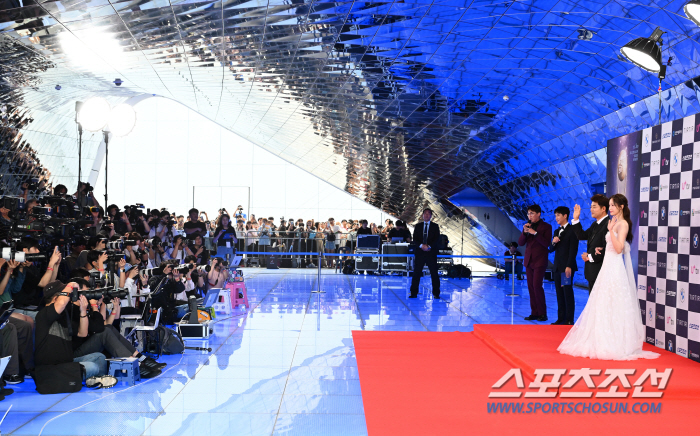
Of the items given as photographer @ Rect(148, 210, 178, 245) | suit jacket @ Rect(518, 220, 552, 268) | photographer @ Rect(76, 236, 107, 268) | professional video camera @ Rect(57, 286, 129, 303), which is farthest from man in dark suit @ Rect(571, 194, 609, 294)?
photographer @ Rect(148, 210, 178, 245)

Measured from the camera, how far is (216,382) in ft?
16.9

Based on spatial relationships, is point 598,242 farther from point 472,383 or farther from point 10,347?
point 10,347

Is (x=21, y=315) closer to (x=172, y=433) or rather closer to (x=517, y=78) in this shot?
(x=172, y=433)

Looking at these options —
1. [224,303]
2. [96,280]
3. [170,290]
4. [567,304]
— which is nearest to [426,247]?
[567,304]

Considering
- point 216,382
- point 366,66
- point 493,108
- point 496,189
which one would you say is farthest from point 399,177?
point 216,382

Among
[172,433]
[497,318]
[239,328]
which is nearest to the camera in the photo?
[172,433]

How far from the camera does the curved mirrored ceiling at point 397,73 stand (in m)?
9.62

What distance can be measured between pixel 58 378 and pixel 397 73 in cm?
1019

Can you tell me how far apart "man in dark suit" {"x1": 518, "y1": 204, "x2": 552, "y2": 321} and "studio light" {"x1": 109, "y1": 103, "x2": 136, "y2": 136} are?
7.03 meters

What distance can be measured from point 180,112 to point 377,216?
11.8 metres

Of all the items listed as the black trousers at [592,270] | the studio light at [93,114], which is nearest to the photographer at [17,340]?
the studio light at [93,114]

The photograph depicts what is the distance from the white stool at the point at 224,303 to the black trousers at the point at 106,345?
3.64 m

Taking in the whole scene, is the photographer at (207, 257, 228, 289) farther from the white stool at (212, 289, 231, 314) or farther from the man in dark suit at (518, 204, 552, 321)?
the man in dark suit at (518, 204, 552, 321)

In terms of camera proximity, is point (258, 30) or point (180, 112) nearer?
point (258, 30)
